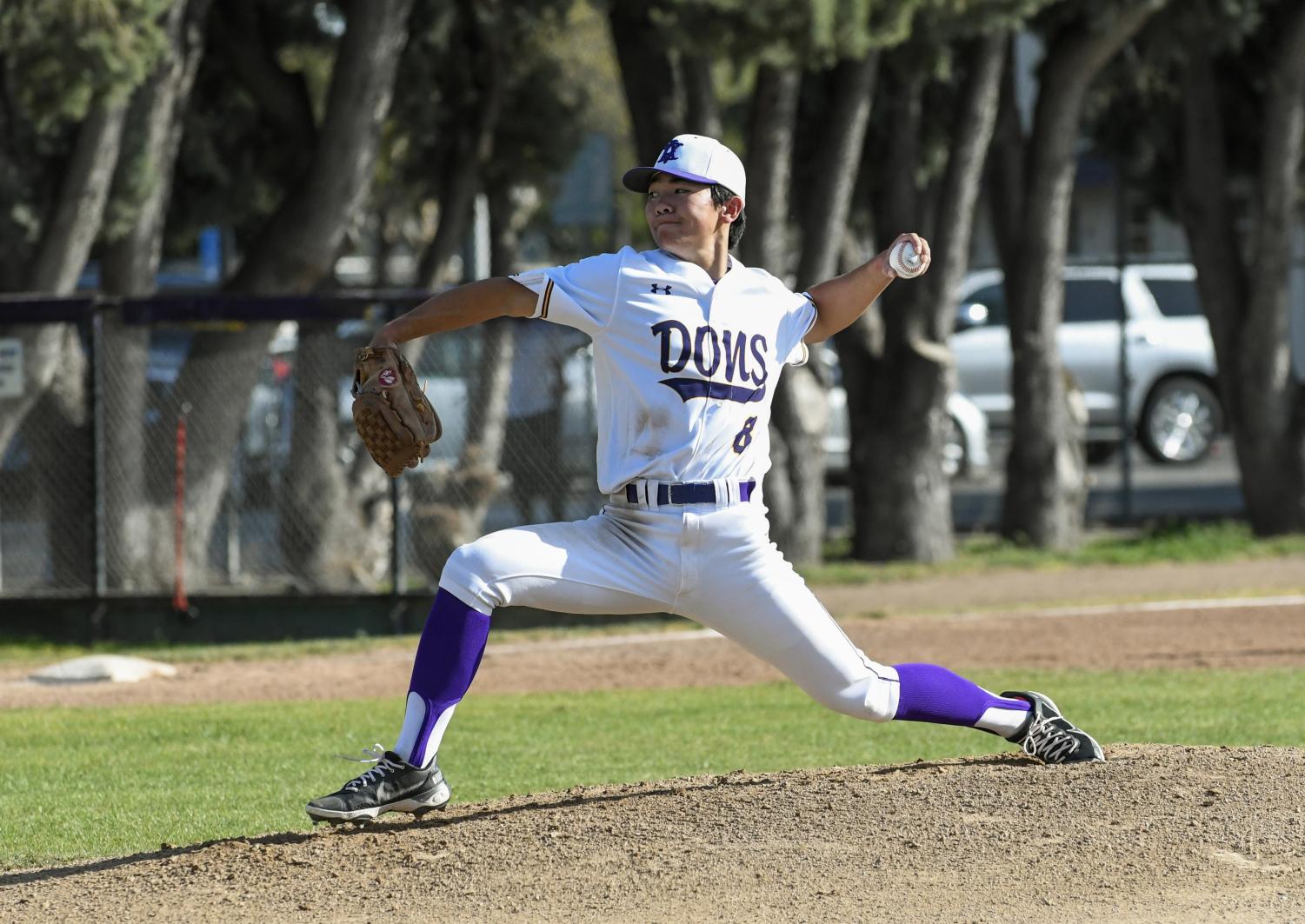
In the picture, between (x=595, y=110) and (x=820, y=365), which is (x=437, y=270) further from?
(x=595, y=110)

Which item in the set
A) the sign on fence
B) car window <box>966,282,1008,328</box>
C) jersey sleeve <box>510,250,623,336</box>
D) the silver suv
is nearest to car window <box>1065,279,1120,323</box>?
the silver suv

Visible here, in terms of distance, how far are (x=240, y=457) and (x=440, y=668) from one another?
7.90 meters

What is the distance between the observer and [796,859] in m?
4.99

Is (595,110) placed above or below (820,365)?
above

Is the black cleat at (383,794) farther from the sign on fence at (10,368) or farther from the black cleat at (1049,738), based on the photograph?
the sign on fence at (10,368)

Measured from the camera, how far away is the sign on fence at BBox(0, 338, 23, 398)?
1209 centimetres

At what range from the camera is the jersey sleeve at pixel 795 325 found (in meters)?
5.24

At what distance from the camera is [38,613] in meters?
12.1

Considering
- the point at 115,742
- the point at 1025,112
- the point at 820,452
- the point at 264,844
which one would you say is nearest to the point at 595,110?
the point at 1025,112

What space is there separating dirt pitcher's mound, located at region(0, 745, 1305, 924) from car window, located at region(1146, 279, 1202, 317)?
55.3 ft

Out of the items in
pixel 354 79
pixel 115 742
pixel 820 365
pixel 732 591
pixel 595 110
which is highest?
pixel 595 110

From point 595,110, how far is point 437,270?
1432 centimetres

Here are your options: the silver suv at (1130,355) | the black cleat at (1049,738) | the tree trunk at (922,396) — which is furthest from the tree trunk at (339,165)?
the silver suv at (1130,355)

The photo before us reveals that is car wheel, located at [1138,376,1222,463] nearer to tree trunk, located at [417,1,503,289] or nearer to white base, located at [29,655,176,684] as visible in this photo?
tree trunk, located at [417,1,503,289]
